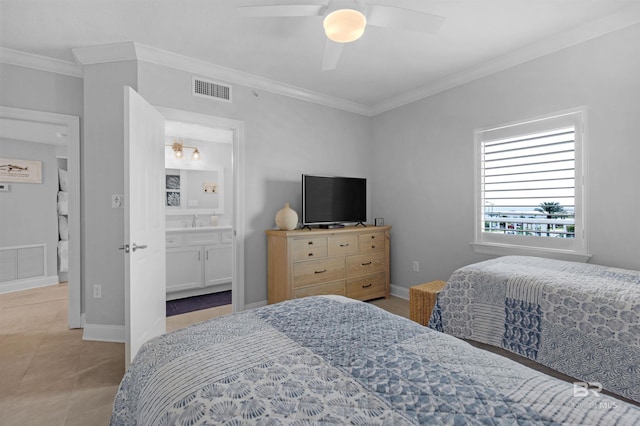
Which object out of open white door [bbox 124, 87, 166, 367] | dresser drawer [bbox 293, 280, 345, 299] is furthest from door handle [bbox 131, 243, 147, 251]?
dresser drawer [bbox 293, 280, 345, 299]

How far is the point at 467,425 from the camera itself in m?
0.70

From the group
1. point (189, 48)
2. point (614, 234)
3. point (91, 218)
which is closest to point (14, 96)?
point (91, 218)

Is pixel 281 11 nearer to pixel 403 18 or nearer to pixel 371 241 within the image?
pixel 403 18

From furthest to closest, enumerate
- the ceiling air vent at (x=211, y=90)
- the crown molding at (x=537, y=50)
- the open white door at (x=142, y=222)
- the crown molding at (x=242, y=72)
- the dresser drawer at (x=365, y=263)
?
the dresser drawer at (x=365, y=263) → the ceiling air vent at (x=211, y=90) → the crown molding at (x=242, y=72) → the crown molding at (x=537, y=50) → the open white door at (x=142, y=222)

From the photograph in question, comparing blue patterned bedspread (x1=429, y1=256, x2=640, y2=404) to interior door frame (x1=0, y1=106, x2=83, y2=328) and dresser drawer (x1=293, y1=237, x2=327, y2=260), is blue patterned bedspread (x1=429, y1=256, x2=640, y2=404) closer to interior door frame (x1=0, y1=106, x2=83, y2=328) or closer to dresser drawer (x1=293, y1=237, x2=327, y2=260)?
dresser drawer (x1=293, y1=237, x2=327, y2=260)

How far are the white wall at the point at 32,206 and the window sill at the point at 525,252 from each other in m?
6.06

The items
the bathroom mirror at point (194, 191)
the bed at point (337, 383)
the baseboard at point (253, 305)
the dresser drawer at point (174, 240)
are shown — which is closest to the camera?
the bed at point (337, 383)

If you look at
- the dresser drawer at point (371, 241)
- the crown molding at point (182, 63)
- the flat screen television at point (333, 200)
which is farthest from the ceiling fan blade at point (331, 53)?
the dresser drawer at point (371, 241)

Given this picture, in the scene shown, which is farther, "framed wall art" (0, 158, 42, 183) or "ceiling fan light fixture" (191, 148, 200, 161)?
"ceiling fan light fixture" (191, 148, 200, 161)

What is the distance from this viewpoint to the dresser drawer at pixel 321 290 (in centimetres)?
341

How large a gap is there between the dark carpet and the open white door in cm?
75

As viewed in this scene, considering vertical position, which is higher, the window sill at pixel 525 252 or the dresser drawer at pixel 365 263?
the window sill at pixel 525 252

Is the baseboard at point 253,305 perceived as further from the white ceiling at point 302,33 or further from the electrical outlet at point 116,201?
the white ceiling at point 302,33

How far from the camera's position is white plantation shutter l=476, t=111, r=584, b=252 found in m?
2.72
